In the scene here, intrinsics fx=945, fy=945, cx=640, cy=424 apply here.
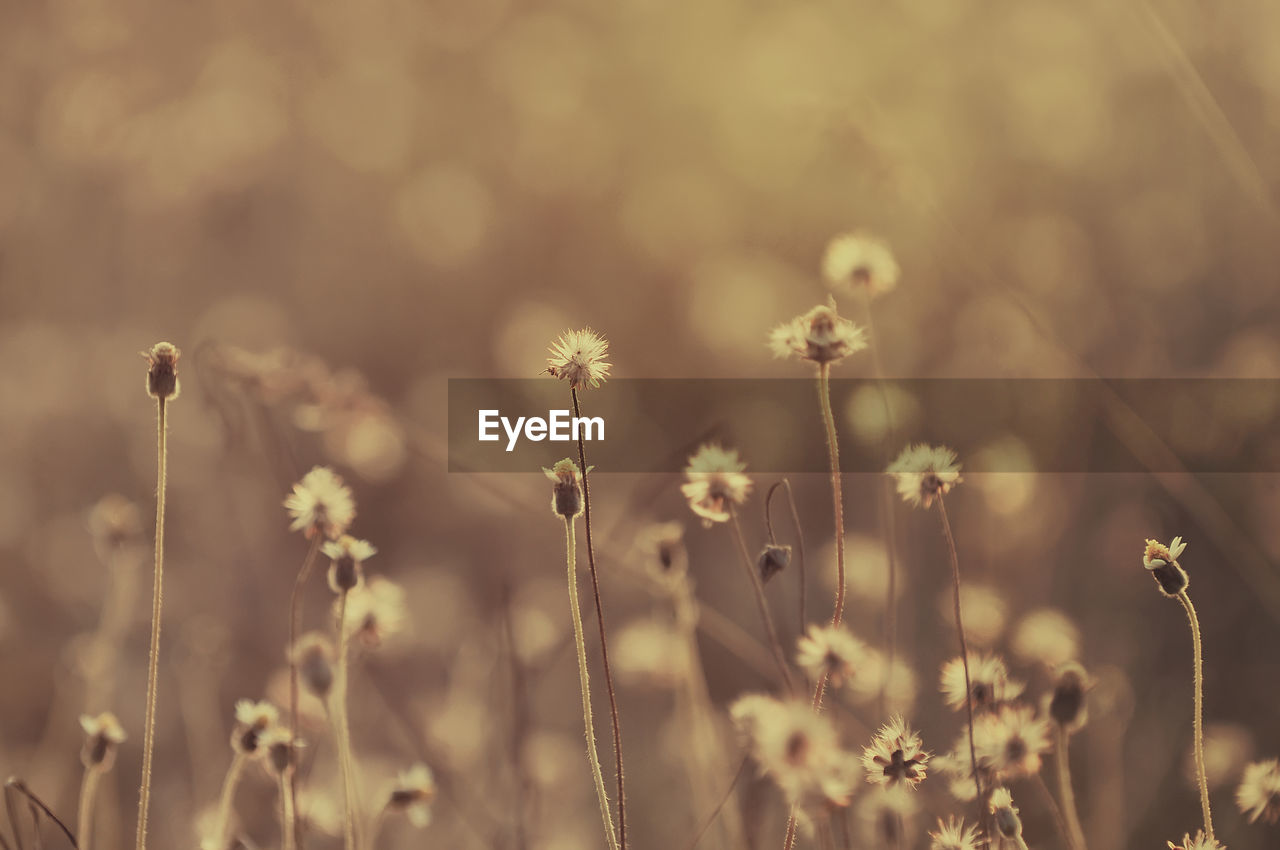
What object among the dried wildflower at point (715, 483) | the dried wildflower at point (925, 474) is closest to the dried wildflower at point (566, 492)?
the dried wildflower at point (715, 483)

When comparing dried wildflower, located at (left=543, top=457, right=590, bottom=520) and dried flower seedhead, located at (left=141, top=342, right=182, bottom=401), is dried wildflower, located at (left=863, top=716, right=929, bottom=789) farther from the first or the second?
dried flower seedhead, located at (left=141, top=342, right=182, bottom=401)

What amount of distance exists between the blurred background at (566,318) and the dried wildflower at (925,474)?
0.32 meters

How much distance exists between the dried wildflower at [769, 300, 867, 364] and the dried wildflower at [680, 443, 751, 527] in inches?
4.0

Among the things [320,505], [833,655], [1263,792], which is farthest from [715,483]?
[1263,792]

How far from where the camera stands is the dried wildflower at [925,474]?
64cm

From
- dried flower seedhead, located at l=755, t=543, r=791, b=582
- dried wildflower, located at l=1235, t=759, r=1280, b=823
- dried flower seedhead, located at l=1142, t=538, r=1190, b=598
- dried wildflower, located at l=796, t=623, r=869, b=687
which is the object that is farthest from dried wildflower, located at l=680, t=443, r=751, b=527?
dried wildflower, located at l=1235, t=759, r=1280, b=823

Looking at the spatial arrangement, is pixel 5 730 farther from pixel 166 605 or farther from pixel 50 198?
pixel 50 198

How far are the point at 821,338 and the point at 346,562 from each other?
1.14ft

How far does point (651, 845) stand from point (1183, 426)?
1070 mm

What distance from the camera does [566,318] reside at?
2.40 meters

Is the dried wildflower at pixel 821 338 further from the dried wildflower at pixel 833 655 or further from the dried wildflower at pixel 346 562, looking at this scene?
the dried wildflower at pixel 346 562

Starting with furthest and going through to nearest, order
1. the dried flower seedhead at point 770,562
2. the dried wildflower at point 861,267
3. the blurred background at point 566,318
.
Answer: the blurred background at point 566,318 → the dried wildflower at point 861,267 → the dried flower seedhead at point 770,562

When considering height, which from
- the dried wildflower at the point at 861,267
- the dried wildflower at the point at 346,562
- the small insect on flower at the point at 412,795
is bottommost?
the small insect on flower at the point at 412,795

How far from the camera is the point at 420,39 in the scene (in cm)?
279
